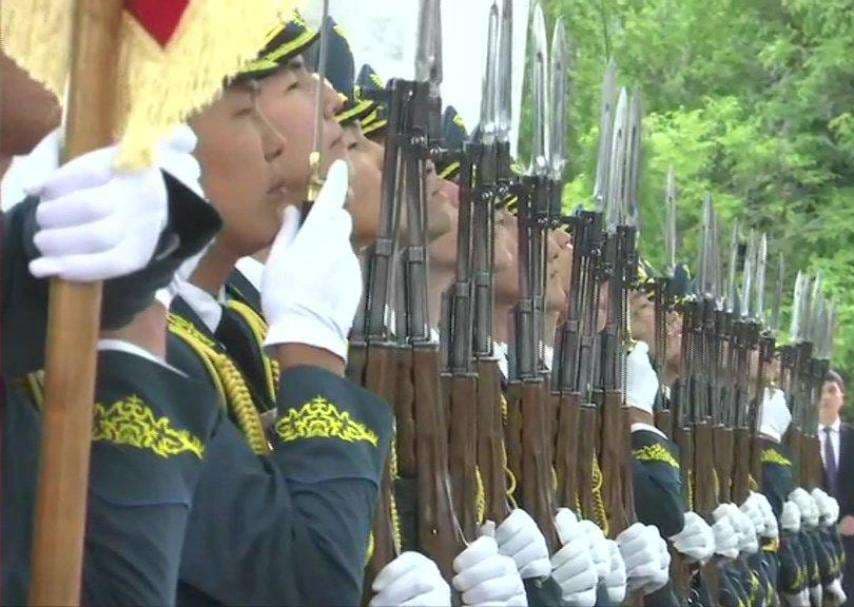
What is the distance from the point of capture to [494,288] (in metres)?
3.49

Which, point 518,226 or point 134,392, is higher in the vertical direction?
point 518,226

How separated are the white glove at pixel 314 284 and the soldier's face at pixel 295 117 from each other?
0.42ft

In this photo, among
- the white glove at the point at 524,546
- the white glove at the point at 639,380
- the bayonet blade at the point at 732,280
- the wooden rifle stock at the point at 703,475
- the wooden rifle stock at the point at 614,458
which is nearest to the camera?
the white glove at the point at 524,546

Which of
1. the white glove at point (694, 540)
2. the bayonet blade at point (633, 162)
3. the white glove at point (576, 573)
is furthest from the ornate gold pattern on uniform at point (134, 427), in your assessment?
the white glove at point (694, 540)

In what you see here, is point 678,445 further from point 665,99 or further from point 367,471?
point 665,99

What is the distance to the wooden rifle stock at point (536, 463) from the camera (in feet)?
10.8

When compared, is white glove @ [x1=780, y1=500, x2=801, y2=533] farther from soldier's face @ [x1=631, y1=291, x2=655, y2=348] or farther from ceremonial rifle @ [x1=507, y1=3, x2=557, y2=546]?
ceremonial rifle @ [x1=507, y1=3, x2=557, y2=546]

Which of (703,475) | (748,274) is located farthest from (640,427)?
(748,274)

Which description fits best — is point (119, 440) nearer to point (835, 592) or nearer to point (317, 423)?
point (317, 423)

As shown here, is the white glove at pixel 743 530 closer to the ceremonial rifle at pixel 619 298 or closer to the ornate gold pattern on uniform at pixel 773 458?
the ceremonial rifle at pixel 619 298

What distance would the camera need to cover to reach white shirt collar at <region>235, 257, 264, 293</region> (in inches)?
104

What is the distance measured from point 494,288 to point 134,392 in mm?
1757

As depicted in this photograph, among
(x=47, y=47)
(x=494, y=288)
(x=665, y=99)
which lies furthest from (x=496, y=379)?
(x=665, y=99)

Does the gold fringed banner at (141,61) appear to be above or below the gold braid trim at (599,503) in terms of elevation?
above
